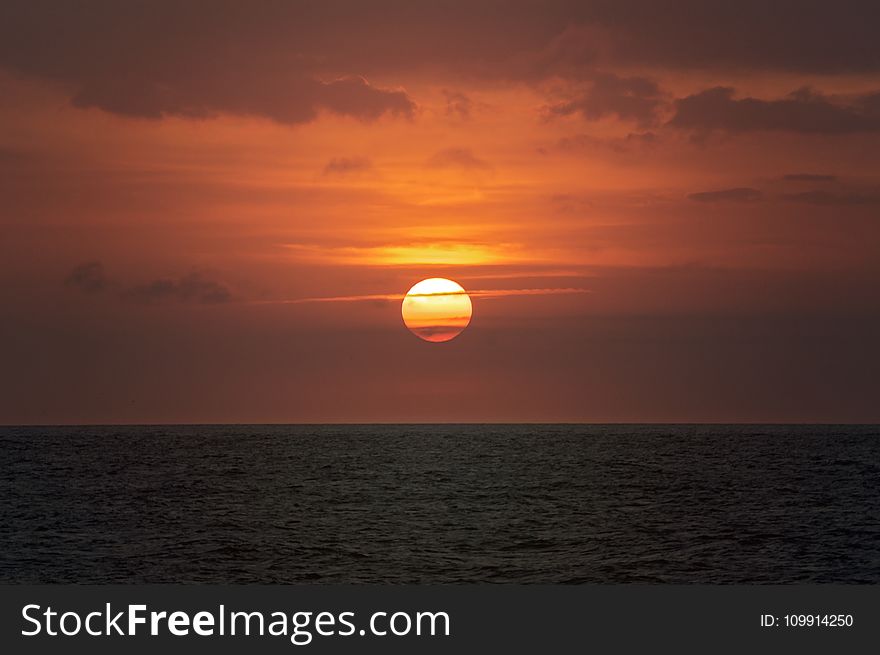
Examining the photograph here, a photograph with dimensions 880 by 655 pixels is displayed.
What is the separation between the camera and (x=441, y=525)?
222 ft

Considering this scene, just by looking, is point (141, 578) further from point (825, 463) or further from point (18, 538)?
point (825, 463)

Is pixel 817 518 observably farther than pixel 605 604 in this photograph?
Yes

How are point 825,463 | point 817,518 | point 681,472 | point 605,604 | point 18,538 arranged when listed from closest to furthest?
point 605,604, point 18,538, point 817,518, point 681,472, point 825,463

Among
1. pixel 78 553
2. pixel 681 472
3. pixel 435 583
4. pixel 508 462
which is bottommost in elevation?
pixel 435 583

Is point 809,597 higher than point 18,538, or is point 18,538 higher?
point 18,538

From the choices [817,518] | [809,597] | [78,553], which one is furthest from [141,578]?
[817,518]

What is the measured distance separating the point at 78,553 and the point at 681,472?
78.0 m

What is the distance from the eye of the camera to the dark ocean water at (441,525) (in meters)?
50.6

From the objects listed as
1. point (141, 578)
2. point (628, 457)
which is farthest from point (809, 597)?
point (628, 457)

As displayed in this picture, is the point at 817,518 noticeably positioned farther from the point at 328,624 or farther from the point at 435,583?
the point at 328,624

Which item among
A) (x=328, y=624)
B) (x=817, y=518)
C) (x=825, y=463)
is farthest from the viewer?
(x=825, y=463)

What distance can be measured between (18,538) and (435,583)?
2575 centimetres

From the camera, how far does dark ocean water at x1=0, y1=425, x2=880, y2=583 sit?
50.6m

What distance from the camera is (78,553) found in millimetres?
55500
